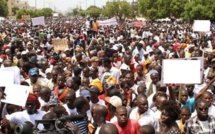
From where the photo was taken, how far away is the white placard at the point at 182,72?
20.3ft

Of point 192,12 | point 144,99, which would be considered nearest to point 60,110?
point 144,99

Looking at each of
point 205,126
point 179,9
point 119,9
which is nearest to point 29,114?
point 205,126

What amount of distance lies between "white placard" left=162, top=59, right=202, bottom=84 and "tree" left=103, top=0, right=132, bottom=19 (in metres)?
74.2

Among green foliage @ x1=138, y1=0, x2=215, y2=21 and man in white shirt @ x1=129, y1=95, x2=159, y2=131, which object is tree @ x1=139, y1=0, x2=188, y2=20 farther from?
man in white shirt @ x1=129, y1=95, x2=159, y2=131

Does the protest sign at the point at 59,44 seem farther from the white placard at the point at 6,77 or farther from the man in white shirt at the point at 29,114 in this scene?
the man in white shirt at the point at 29,114

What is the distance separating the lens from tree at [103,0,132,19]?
8206 centimetres

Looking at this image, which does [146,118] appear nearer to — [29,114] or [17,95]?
[29,114]

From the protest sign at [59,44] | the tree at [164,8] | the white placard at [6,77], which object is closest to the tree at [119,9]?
the tree at [164,8]

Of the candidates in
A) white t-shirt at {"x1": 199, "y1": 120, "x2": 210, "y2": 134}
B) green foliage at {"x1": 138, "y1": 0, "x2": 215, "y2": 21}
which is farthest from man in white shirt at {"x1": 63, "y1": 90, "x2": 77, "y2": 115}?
green foliage at {"x1": 138, "y1": 0, "x2": 215, "y2": 21}

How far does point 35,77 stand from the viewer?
300 inches

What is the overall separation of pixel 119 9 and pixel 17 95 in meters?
79.9

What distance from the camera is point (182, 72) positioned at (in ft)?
20.4

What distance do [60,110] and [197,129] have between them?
151 centimetres

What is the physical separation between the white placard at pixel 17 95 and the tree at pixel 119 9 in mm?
75097
